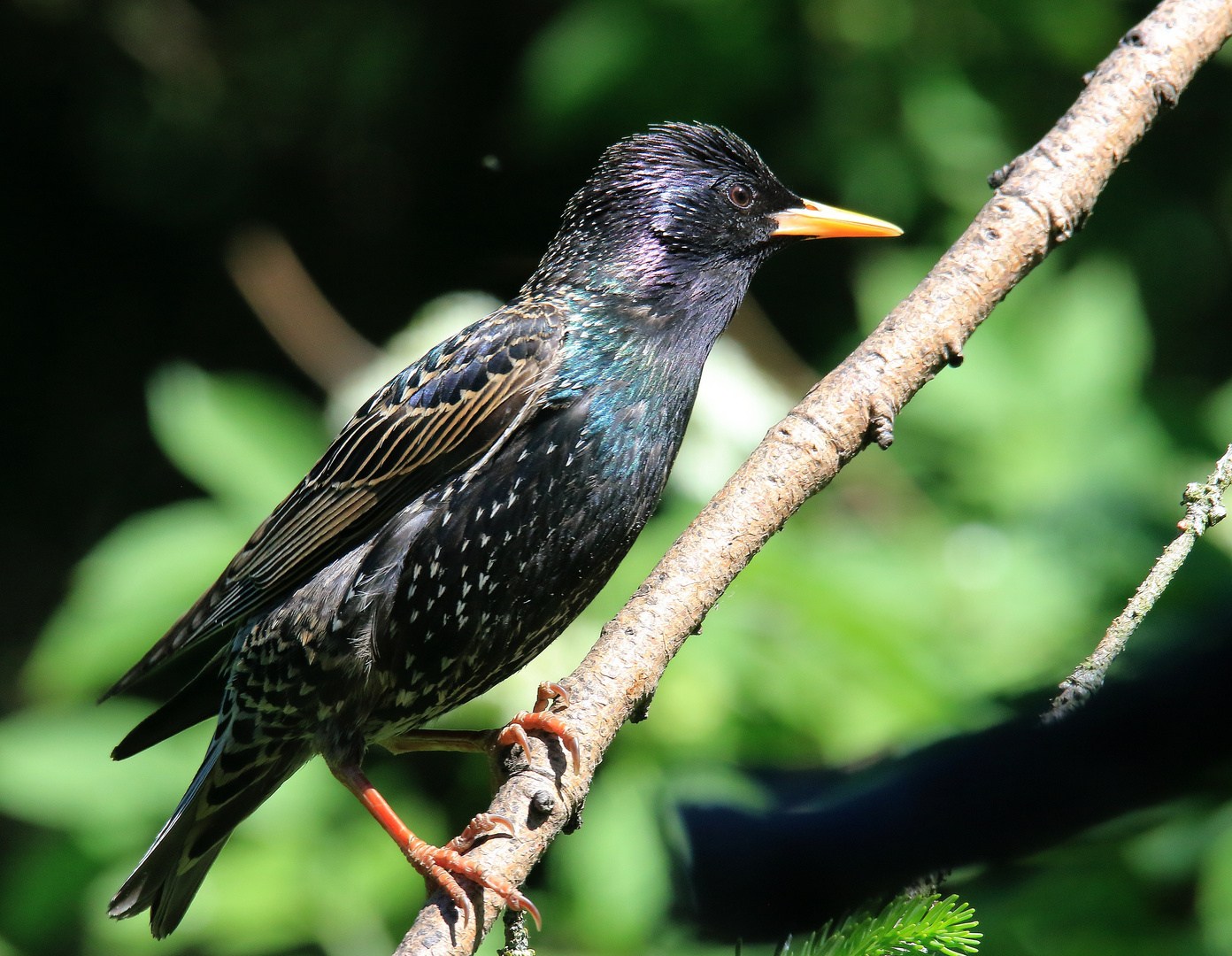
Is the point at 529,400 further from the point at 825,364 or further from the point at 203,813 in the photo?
the point at 825,364

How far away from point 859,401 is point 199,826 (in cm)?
166

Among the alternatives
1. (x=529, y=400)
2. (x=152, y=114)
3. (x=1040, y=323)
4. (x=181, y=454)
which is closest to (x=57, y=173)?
(x=152, y=114)

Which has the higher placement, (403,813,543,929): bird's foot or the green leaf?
the green leaf

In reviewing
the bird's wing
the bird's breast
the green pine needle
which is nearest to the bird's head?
the bird's wing

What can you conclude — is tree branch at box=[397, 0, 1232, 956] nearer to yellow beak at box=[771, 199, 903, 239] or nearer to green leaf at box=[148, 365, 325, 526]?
yellow beak at box=[771, 199, 903, 239]

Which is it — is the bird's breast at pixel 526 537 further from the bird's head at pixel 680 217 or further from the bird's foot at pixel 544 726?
the bird's head at pixel 680 217

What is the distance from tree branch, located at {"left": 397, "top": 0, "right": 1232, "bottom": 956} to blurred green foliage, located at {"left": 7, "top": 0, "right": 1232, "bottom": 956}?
0.38 m

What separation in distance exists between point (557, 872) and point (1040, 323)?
1.83 metres

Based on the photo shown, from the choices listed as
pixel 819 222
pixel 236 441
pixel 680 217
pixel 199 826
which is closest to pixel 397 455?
pixel 236 441

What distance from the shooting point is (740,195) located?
107 inches

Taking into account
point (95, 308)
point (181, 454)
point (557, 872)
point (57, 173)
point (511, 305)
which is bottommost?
point (557, 872)

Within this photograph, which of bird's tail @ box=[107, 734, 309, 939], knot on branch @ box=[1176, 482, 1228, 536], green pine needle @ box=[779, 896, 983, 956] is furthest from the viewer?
bird's tail @ box=[107, 734, 309, 939]

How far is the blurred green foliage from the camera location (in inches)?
97.9

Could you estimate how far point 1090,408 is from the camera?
2.97 meters
